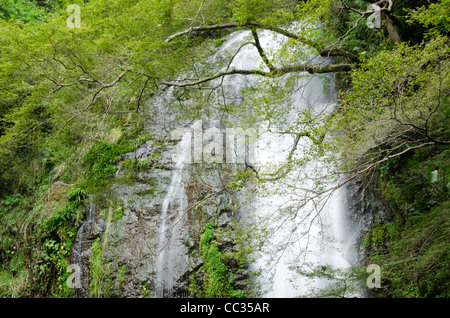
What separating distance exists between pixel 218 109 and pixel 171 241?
136 inches

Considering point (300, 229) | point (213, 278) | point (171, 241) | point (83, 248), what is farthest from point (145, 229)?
point (300, 229)

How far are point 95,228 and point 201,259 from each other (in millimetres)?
2998

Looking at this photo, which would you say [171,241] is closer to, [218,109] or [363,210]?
[218,109]

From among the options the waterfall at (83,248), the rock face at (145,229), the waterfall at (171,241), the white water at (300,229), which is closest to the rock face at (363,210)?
the white water at (300,229)

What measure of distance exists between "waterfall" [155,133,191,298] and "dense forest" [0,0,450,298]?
2.06 feet

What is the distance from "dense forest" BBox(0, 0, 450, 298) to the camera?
5234 millimetres

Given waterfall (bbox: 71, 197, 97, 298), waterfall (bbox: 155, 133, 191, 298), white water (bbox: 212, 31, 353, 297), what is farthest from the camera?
waterfall (bbox: 71, 197, 97, 298)

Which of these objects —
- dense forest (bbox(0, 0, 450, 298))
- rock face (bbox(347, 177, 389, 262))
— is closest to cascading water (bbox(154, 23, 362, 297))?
rock face (bbox(347, 177, 389, 262))

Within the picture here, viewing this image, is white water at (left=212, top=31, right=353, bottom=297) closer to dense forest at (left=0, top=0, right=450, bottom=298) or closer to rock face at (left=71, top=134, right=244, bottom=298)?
dense forest at (left=0, top=0, right=450, bottom=298)

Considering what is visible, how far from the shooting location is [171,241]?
26.7ft

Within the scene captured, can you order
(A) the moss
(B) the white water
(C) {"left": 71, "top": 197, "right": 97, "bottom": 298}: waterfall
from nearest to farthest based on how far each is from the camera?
(B) the white water, (A) the moss, (C) {"left": 71, "top": 197, "right": 97, "bottom": 298}: waterfall

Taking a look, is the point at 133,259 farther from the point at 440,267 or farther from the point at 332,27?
the point at 332,27

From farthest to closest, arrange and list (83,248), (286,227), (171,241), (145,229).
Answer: (83,248) < (145,229) < (171,241) < (286,227)

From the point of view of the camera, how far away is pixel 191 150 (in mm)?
9688
